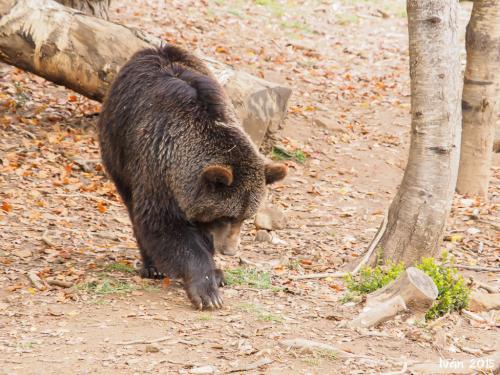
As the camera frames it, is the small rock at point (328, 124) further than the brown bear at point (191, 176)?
Yes

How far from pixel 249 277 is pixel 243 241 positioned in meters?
1.56

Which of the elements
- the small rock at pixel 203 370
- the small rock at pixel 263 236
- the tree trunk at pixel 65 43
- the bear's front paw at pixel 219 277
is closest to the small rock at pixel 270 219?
the small rock at pixel 263 236

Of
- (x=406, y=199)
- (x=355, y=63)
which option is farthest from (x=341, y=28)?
(x=406, y=199)

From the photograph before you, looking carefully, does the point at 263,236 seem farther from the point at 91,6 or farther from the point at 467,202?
the point at 91,6

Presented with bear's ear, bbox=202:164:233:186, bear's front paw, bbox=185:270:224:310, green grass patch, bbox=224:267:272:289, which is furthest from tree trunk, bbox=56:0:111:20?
bear's front paw, bbox=185:270:224:310

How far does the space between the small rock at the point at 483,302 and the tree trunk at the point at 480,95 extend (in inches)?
153

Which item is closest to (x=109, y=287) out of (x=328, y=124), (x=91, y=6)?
(x=91, y=6)

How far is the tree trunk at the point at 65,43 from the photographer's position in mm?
9422

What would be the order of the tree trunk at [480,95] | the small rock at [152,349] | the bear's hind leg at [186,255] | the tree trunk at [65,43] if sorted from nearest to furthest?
the small rock at [152,349] → the bear's hind leg at [186,255] → the tree trunk at [65,43] → the tree trunk at [480,95]

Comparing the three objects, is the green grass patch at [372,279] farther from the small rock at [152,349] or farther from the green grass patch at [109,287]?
the small rock at [152,349]

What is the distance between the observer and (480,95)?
397 inches

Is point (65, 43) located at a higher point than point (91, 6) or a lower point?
lower

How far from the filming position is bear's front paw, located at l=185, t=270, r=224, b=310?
19.7ft

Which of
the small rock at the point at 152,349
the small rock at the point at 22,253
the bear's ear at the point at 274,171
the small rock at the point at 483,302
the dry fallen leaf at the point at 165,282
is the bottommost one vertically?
the small rock at the point at 22,253
